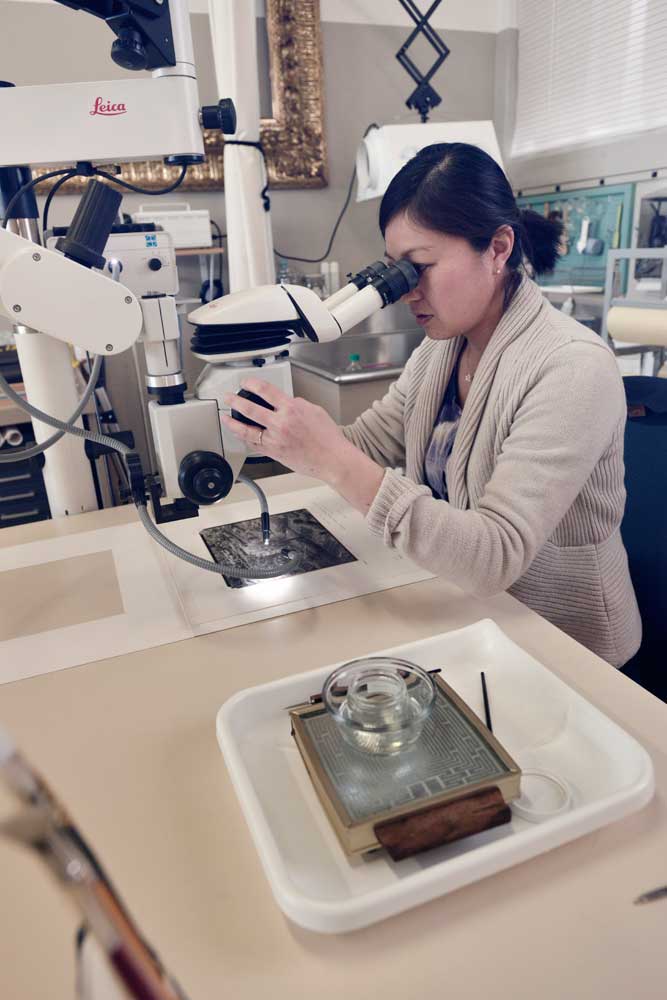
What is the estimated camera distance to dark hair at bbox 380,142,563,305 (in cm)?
Result: 102

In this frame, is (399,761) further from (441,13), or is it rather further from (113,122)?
(441,13)

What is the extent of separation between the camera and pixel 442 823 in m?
0.50

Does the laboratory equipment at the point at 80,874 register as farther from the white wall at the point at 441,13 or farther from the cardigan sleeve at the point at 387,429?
the white wall at the point at 441,13

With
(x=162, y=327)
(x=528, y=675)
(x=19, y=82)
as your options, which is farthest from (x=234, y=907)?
(x=19, y=82)

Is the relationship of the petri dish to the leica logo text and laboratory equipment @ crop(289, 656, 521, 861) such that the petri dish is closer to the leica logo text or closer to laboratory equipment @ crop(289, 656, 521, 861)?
laboratory equipment @ crop(289, 656, 521, 861)

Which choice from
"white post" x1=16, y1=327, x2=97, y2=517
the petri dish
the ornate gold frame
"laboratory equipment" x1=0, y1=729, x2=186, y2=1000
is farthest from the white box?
"laboratory equipment" x1=0, y1=729, x2=186, y2=1000

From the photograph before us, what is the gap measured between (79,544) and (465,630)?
0.67 metres

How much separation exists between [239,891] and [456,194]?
0.95m

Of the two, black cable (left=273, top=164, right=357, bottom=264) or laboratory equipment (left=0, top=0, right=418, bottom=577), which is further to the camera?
black cable (left=273, top=164, right=357, bottom=264)

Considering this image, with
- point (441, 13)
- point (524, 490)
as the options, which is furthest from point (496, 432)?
point (441, 13)

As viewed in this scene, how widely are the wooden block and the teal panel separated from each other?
214cm

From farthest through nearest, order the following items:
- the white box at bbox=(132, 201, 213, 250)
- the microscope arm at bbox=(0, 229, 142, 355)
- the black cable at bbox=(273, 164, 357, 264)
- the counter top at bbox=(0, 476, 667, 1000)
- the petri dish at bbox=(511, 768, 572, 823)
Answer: the black cable at bbox=(273, 164, 357, 264) < the white box at bbox=(132, 201, 213, 250) < the microscope arm at bbox=(0, 229, 142, 355) < the petri dish at bbox=(511, 768, 572, 823) < the counter top at bbox=(0, 476, 667, 1000)

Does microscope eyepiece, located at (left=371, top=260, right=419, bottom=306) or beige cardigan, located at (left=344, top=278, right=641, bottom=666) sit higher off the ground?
microscope eyepiece, located at (left=371, top=260, right=419, bottom=306)

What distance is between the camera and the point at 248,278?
7.63ft
